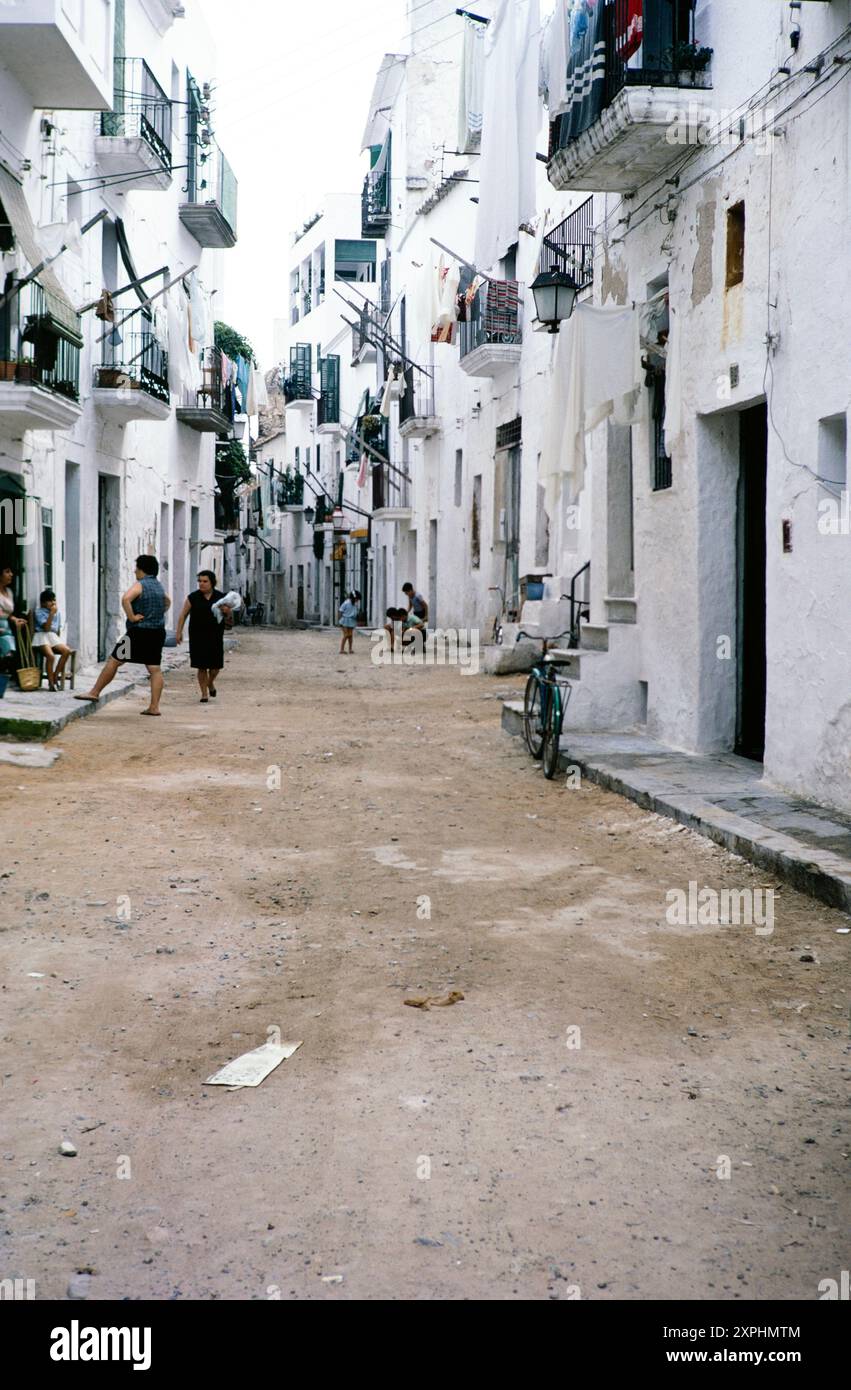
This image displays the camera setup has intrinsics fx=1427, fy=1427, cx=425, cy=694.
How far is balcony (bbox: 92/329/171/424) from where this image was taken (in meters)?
20.5

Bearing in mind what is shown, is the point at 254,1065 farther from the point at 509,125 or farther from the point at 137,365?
the point at 137,365

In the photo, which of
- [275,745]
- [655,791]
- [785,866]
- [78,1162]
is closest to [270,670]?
[275,745]

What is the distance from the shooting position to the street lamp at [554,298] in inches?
542

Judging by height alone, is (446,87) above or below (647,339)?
above

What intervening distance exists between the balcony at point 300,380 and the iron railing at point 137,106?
30.1 m

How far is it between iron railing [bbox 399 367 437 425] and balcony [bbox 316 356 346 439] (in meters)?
15.1

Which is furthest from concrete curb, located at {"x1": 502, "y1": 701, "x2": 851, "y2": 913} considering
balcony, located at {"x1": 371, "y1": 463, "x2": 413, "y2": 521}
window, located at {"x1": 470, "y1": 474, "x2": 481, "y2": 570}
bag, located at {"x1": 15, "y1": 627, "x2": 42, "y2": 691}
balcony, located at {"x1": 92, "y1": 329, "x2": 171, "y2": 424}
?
balcony, located at {"x1": 371, "y1": 463, "x2": 413, "y2": 521}

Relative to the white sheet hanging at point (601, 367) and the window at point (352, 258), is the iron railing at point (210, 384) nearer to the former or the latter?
the white sheet hanging at point (601, 367)

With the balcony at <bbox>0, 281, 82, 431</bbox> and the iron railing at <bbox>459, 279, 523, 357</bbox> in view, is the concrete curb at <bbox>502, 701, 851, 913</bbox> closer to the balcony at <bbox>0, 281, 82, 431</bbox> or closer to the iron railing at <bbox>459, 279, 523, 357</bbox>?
the balcony at <bbox>0, 281, 82, 431</bbox>

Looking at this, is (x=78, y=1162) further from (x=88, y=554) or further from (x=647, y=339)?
(x=88, y=554)

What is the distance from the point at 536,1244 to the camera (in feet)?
10.5

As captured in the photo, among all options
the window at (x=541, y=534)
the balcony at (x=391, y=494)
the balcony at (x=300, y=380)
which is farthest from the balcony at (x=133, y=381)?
the balcony at (x=300, y=380)

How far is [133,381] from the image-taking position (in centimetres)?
2073
